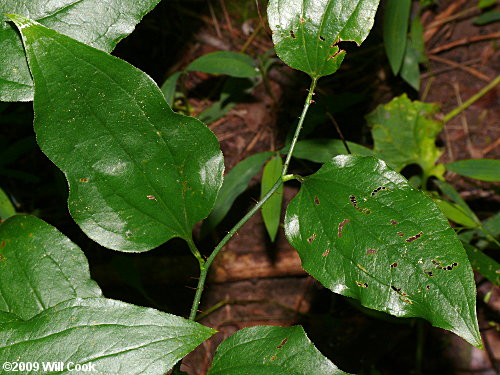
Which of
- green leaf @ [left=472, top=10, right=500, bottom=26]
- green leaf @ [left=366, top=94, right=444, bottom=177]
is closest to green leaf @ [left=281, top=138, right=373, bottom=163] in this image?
green leaf @ [left=366, top=94, right=444, bottom=177]

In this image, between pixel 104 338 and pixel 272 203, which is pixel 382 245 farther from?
pixel 272 203

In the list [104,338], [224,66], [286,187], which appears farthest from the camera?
[286,187]

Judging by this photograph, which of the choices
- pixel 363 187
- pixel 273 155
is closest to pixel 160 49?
pixel 273 155

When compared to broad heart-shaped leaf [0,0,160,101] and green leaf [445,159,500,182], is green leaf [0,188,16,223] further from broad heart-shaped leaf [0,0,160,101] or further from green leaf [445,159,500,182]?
green leaf [445,159,500,182]

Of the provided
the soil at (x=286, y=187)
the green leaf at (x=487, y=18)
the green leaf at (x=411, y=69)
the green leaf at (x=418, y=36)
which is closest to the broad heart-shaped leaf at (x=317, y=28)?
the soil at (x=286, y=187)

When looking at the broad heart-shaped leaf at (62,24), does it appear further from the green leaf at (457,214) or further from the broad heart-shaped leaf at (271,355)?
the green leaf at (457,214)

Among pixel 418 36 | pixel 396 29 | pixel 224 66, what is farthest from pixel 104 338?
pixel 418 36
